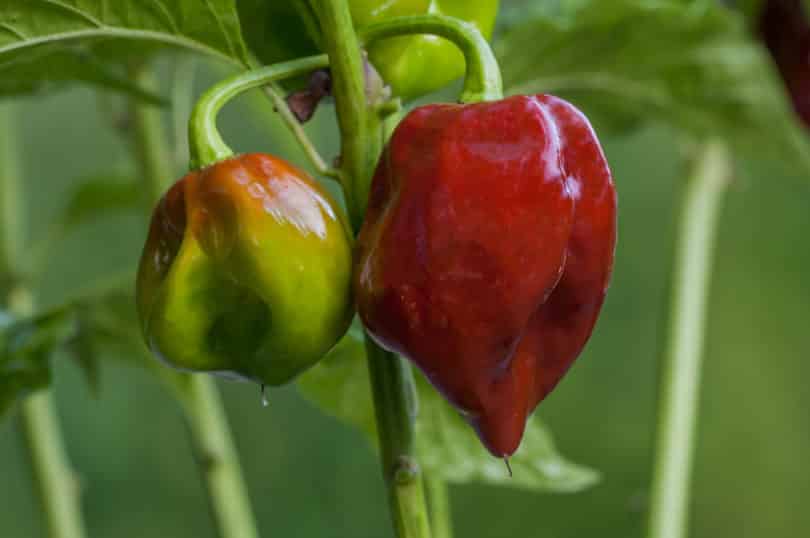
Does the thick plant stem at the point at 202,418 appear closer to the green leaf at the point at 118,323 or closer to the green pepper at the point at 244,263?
the green leaf at the point at 118,323

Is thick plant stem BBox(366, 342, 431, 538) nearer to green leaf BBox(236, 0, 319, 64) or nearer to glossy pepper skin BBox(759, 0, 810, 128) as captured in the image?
green leaf BBox(236, 0, 319, 64)

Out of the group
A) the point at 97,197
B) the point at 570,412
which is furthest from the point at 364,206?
the point at 570,412

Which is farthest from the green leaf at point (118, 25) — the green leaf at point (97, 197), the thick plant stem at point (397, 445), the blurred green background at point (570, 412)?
the blurred green background at point (570, 412)

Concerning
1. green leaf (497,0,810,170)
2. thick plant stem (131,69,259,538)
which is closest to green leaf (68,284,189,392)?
thick plant stem (131,69,259,538)

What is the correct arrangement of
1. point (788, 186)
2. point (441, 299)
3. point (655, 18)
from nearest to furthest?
1. point (441, 299)
2. point (655, 18)
3. point (788, 186)

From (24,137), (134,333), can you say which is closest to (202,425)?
(134,333)

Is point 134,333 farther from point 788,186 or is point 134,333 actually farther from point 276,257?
point 788,186
